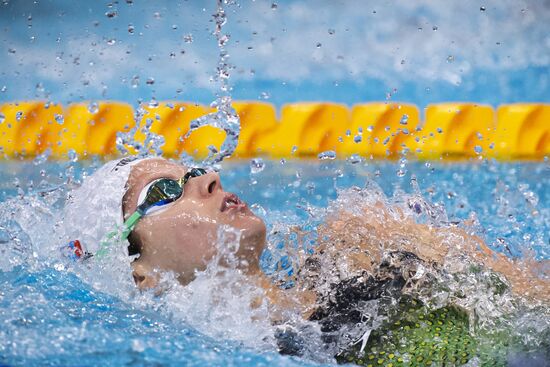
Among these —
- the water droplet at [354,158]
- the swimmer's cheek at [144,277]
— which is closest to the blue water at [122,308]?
the swimmer's cheek at [144,277]

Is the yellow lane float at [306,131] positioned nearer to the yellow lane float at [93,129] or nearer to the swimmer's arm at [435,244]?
the yellow lane float at [93,129]

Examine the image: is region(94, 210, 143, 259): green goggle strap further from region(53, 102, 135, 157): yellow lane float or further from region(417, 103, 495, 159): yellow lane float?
region(417, 103, 495, 159): yellow lane float

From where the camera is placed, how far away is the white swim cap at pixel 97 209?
187cm

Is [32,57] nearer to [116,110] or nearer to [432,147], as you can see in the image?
[116,110]

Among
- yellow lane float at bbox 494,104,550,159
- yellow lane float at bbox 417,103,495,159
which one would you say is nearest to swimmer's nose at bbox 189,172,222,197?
yellow lane float at bbox 417,103,495,159

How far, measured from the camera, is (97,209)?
189 cm

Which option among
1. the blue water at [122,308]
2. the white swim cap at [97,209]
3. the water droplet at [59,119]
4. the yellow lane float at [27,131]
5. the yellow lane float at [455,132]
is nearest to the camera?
the blue water at [122,308]

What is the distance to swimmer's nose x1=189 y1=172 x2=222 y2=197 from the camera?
1.83m

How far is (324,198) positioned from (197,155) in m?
1.13

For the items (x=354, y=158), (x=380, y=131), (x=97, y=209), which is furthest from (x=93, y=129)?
(x=97, y=209)

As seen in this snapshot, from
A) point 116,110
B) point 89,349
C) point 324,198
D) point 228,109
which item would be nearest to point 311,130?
point 324,198

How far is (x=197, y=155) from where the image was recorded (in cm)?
484

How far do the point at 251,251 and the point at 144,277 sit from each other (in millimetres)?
287

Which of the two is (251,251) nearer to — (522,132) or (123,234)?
(123,234)
